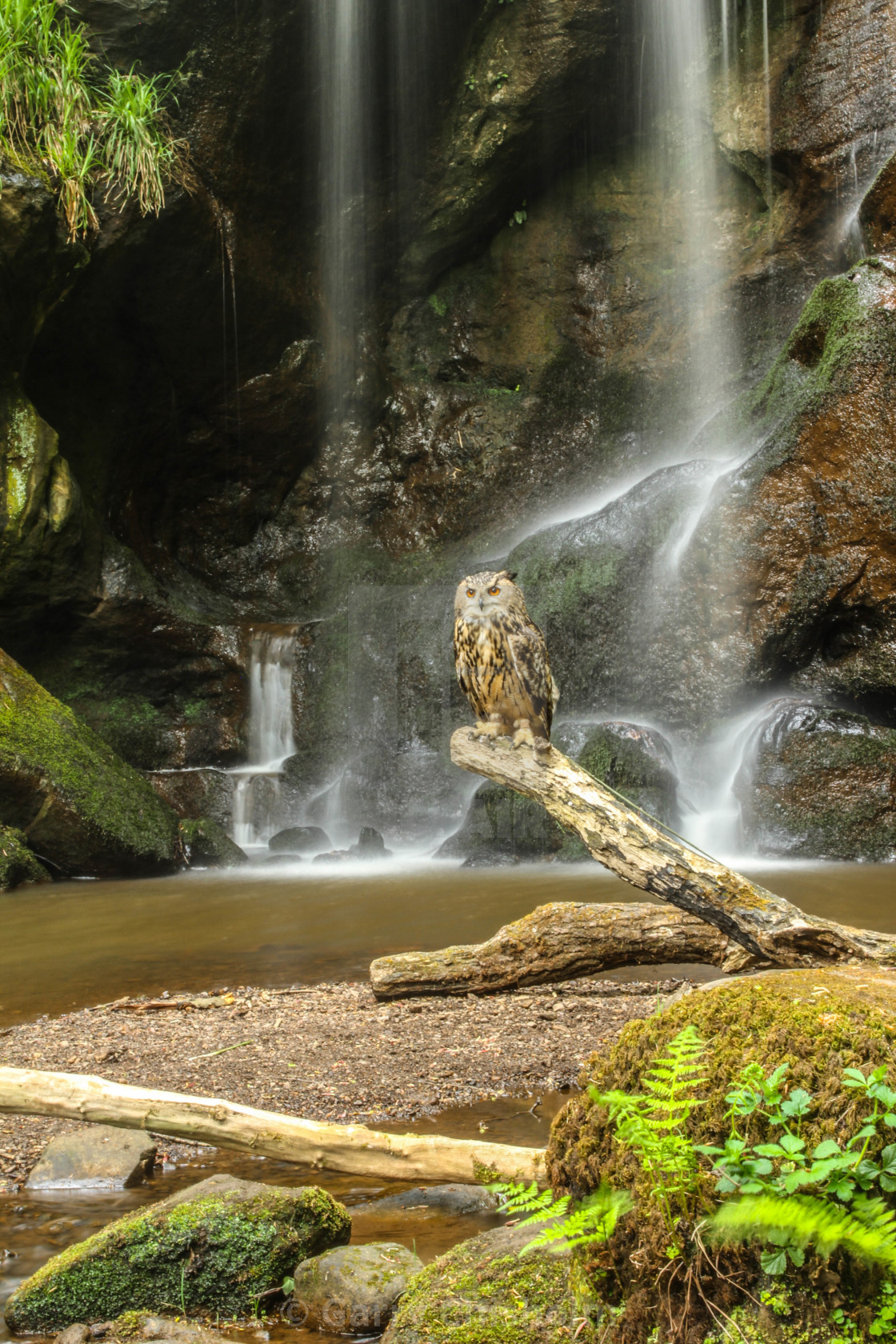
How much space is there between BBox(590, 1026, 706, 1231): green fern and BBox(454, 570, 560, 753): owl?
7.92 ft

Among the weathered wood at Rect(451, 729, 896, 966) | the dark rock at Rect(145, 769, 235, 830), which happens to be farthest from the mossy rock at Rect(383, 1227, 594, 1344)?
the dark rock at Rect(145, 769, 235, 830)

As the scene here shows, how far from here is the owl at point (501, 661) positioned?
13.6 feet

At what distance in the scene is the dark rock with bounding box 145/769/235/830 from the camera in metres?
13.0

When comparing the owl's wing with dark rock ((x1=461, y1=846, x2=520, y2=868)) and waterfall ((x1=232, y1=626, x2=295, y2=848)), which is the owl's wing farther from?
waterfall ((x1=232, y1=626, x2=295, y2=848))

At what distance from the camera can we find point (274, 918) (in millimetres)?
7352

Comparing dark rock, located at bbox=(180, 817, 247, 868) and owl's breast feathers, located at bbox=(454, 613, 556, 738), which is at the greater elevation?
owl's breast feathers, located at bbox=(454, 613, 556, 738)

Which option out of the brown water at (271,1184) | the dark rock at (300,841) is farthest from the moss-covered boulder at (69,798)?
the brown water at (271,1184)

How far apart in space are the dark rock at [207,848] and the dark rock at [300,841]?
64 cm

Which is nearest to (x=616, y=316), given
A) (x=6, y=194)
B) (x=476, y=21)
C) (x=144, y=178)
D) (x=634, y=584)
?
(x=476, y=21)

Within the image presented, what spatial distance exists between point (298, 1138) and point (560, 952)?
1.65 metres

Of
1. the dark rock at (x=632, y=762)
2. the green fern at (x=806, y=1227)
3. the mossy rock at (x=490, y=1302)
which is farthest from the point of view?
the dark rock at (x=632, y=762)

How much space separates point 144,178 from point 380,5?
16.9ft

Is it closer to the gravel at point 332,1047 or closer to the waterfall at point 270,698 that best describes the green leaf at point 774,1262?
the gravel at point 332,1047

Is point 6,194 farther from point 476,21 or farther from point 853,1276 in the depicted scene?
point 853,1276
